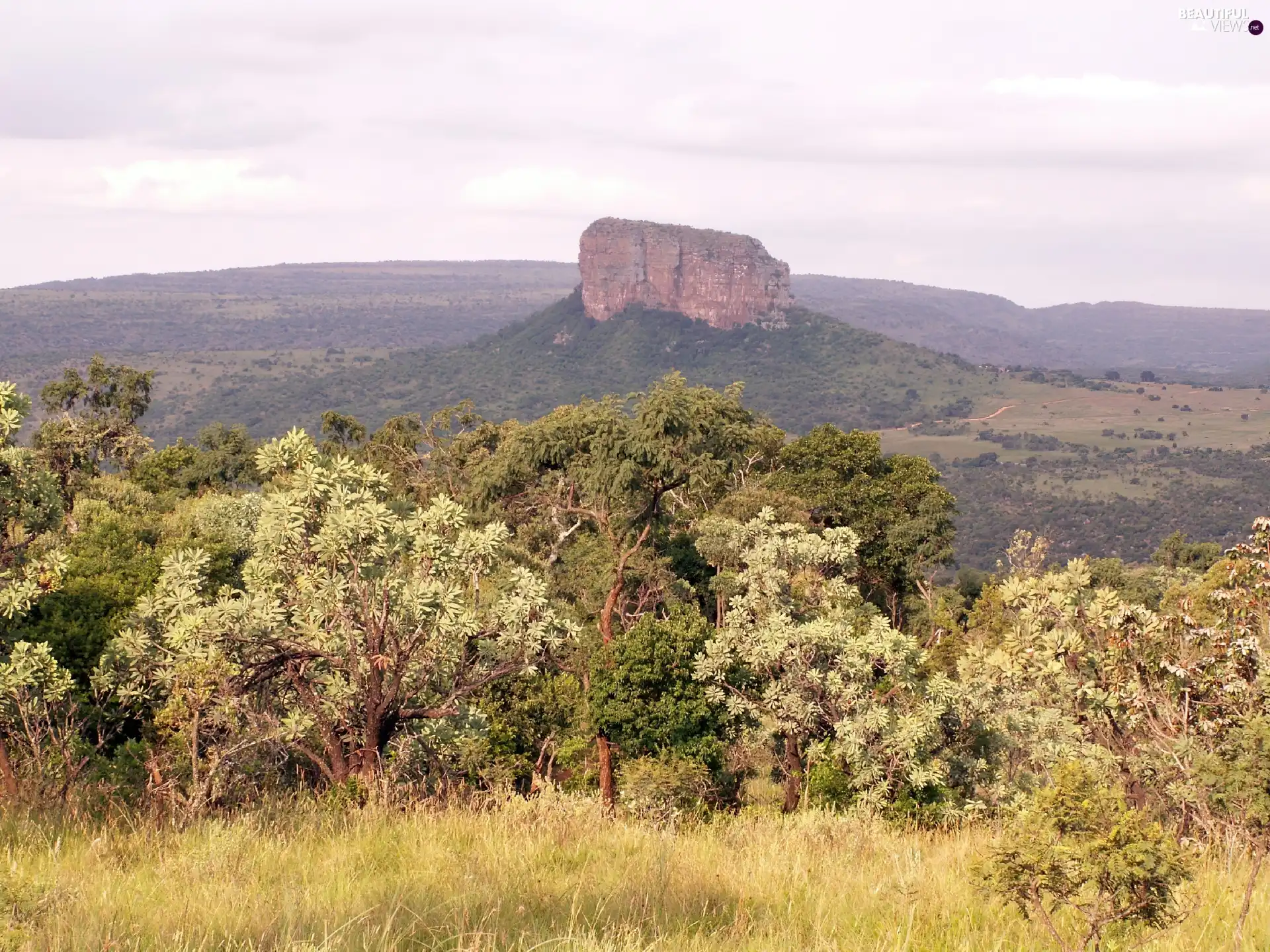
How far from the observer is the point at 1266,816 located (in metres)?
5.82

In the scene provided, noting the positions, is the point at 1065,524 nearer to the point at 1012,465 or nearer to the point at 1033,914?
the point at 1012,465

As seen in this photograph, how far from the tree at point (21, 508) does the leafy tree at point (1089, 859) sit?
8.56m

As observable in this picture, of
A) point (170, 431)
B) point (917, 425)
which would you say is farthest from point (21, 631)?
point (917, 425)

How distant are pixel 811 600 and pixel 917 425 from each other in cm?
17309

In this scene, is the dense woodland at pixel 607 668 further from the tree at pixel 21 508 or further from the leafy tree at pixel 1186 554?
the leafy tree at pixel 1186 554

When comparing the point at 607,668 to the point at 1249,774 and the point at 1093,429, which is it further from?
the point at 1093,429

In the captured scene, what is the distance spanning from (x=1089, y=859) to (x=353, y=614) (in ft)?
21.6

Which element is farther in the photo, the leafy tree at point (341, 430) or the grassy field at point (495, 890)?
the leafy tree at point (341, 430)

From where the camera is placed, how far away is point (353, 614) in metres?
8.91

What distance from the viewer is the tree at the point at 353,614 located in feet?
28.6

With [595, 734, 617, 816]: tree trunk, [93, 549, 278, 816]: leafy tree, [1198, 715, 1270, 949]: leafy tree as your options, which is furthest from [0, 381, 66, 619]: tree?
[595, 734, 617, 816]: tree trunk

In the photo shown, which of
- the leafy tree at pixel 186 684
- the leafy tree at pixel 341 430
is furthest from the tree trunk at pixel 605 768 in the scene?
the leafy tree at pixel 341 430

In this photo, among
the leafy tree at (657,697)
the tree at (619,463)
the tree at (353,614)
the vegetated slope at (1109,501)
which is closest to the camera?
the tree at (353,614)

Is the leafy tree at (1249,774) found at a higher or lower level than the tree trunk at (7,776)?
higher
